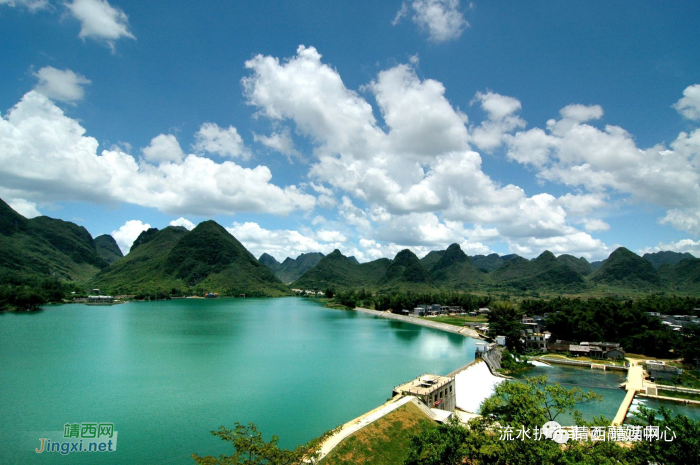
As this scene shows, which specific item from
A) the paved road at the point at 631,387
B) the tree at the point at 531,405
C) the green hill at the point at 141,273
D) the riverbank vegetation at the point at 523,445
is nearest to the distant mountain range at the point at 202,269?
the green hill at the point at 141,273

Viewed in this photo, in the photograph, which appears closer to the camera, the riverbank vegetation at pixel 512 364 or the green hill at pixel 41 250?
the riverbank vegetation at pixel 512 364

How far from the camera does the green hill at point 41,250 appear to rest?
12412cm

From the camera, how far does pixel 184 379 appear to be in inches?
1331

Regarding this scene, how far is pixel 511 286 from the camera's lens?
595 ft

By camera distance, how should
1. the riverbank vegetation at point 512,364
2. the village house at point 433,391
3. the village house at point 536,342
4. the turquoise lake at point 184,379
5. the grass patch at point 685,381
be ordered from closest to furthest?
the turquoise lake at point 184,379 < the village house at point 433,391 < the grass patch at point 685,381 < the riverbank vegetation at point 512,364 < the village house at point 536,342

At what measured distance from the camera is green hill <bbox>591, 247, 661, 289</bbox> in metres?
160

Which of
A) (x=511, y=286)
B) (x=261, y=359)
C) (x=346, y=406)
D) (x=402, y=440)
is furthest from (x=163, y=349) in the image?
(x=511, y=286)

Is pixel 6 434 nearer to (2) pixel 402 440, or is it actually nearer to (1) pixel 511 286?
(2) pixel 402 440

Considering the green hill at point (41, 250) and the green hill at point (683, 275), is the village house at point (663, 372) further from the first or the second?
the green hill at point (683, 275)

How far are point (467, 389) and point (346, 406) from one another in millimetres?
14244

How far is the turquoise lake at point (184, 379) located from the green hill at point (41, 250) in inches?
3052

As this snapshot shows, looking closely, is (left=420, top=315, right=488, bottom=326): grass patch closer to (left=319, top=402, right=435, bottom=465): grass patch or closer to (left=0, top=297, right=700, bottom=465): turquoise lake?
(left=0, top=297, right=700, bottom=465): turquoise lake

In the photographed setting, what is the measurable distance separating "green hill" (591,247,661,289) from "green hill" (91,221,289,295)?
154 metres

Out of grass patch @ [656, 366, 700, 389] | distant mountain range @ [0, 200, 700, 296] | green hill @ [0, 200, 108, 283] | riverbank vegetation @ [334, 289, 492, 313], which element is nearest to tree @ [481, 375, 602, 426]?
grass patch @ [656, 366, 700, 389]
